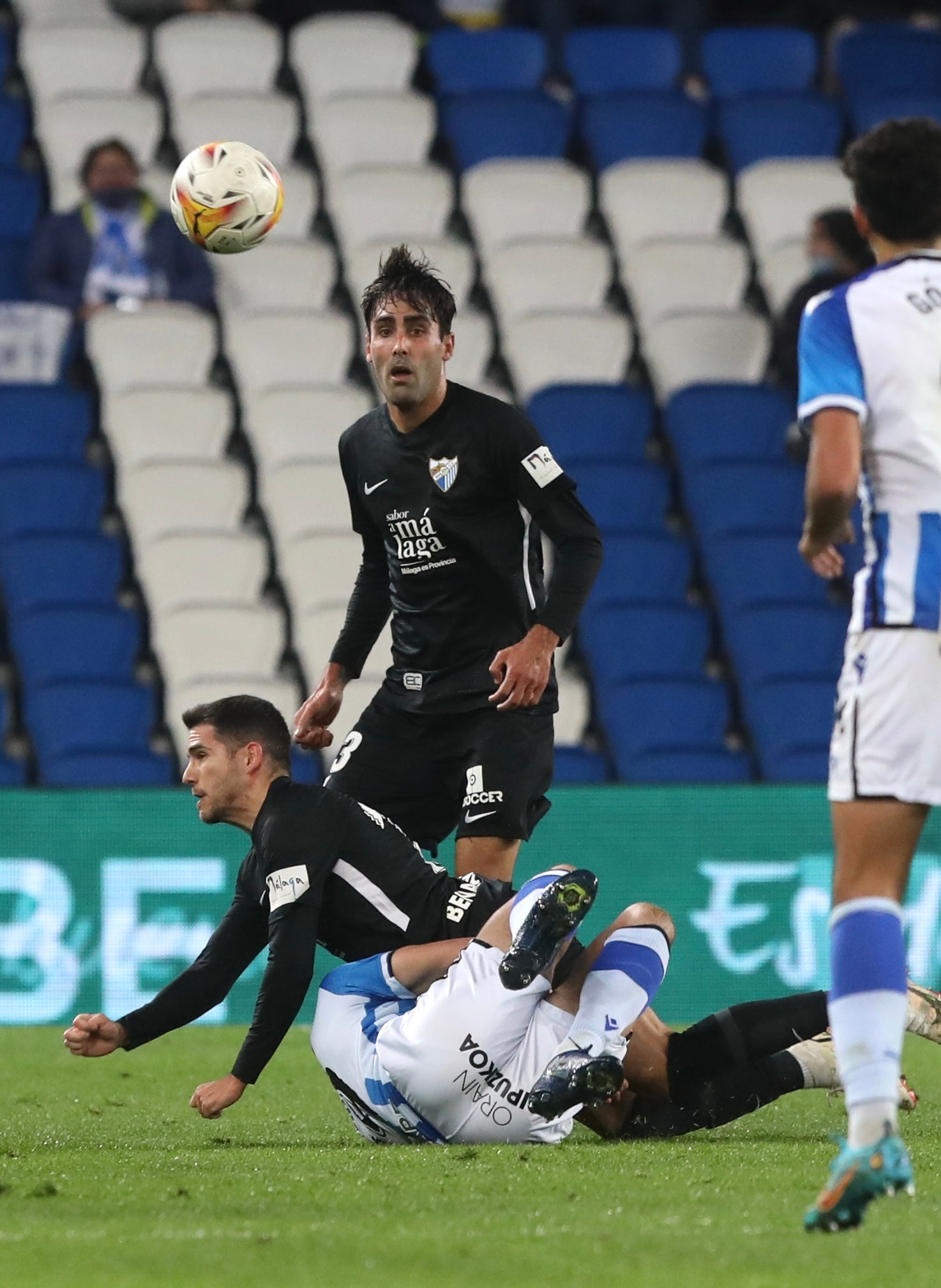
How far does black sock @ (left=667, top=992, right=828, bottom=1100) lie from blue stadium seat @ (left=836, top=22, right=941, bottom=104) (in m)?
9.78

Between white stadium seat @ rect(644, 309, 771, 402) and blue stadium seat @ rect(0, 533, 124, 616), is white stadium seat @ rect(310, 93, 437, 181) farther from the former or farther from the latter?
blue stadium seat @ rect(0, 533, 124, 616)

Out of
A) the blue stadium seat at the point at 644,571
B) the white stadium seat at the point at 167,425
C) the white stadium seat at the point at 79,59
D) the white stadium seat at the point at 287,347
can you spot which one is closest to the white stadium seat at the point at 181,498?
the white stadium seat at the point at 167,425

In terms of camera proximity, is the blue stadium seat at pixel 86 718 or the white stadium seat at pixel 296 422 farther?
the white stadium seat at pixel 296 422

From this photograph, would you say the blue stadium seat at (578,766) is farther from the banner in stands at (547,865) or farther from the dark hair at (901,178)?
the dark hair at (901,178)

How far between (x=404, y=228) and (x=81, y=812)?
5.17m

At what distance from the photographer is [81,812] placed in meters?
8.95

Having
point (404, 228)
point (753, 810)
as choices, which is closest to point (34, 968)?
point (753, 810)

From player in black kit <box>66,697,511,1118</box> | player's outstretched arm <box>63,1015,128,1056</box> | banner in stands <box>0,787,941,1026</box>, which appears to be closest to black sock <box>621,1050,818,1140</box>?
player in black kit <box>66,697,511,1118</box>

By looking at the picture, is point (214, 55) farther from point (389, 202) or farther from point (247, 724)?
point (247, 724)

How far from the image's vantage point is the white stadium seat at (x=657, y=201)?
1304 cm

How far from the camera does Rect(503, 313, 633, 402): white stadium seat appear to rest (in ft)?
40.4

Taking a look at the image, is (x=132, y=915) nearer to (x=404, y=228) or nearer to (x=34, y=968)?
(x=34, y=968)

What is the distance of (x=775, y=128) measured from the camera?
13633mm

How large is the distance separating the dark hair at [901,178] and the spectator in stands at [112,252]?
8.03 meters
